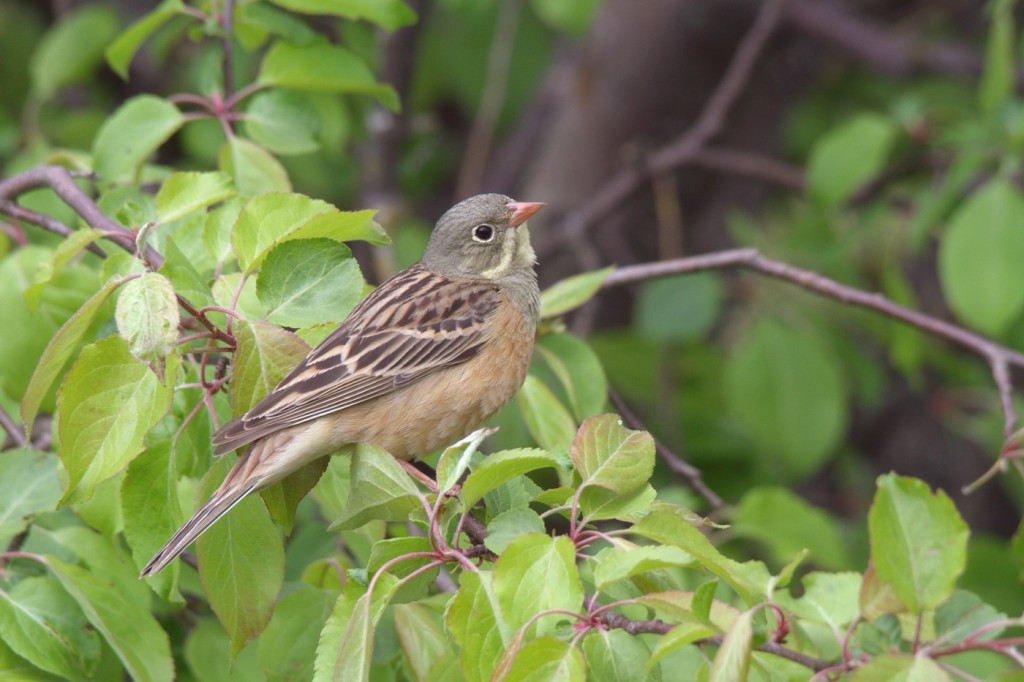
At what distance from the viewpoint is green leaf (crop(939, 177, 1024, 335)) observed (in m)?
5.00

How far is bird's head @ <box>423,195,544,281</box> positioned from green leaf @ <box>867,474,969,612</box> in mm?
2333

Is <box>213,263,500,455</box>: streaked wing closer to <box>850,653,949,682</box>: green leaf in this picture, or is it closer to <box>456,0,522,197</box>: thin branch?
<box>850,653,949,682</box>: green leaf

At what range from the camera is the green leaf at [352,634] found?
2.32m

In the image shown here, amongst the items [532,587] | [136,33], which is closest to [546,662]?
[532,587]

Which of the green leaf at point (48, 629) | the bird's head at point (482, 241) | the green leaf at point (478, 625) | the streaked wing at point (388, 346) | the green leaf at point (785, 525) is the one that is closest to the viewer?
the green leaf at point (478, 625)

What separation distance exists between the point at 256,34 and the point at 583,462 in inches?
92.0

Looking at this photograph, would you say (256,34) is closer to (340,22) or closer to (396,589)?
(340,22)

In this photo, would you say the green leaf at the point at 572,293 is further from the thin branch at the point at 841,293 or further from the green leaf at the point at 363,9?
the green leaf at the point at 363,9

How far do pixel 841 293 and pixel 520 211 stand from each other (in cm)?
116

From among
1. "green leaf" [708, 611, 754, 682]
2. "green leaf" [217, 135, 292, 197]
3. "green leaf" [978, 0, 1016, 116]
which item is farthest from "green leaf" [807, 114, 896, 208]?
"green leaf" [708, 611, 754, 682]

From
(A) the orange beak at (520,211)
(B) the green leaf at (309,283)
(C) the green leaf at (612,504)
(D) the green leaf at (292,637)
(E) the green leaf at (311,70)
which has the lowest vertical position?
(D) the green leaf at (292,637)

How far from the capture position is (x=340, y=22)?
5.59 m

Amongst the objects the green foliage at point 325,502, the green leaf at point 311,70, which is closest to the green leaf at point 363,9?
the green foliage at point 325,502

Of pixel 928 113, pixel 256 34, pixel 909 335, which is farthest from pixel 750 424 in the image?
pixel 256 34
